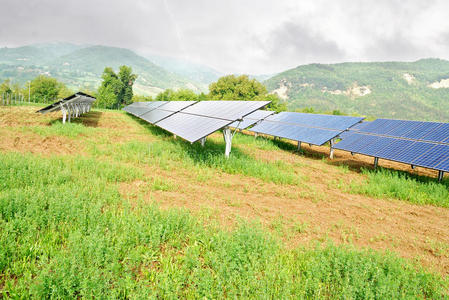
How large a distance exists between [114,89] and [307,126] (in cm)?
7274

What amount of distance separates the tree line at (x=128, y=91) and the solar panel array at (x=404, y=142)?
159ft

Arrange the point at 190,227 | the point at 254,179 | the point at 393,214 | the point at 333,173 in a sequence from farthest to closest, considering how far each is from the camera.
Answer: the point at 333,173
the point at 254,179
the point at 393,214
the point at 190,227

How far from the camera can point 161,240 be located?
443cm

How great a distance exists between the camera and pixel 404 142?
470 inches

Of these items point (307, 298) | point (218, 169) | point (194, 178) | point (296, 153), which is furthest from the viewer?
point (296, 153)

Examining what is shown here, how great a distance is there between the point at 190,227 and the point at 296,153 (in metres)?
12.7

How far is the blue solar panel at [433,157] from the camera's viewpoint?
31.2ft

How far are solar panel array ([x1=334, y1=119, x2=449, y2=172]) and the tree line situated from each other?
159 feet

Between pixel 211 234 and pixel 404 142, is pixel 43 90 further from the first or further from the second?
pixel 404 142

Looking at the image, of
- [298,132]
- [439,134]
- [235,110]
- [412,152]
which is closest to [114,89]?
[298,132]

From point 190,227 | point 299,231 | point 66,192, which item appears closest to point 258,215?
point 299,231

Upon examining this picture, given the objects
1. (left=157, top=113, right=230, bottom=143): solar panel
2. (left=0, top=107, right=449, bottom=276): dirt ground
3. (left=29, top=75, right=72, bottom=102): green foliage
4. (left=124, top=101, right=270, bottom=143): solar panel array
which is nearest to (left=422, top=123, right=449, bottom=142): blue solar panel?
(left=0, top=107, right=449, bottom=276): dirt ground

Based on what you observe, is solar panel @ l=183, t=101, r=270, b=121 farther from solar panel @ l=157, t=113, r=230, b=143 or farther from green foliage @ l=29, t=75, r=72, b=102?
green foliage @ l=29, t=75, r=72, b=102

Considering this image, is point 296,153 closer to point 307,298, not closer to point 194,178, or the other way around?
point 194,178
